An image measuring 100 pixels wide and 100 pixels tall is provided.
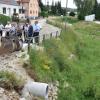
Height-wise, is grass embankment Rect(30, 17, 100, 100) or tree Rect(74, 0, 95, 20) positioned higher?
grass embankment Rect(30, 17, 100, 100)

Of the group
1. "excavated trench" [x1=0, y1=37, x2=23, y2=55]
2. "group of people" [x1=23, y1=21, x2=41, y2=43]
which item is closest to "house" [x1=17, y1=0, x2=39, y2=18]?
"group of people" [x1=23, y1=21, x2=41, y2=43]

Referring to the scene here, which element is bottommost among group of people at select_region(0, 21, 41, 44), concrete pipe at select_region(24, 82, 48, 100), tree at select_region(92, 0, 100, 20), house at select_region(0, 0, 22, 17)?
tree at select_region(92, 0, 100, 20)

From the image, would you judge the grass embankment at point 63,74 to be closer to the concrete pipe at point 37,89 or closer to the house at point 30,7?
the concrete pipe at point 37,89

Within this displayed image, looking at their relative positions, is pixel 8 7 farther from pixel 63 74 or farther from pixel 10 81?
pixel 10 81

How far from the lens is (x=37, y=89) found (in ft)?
49.2

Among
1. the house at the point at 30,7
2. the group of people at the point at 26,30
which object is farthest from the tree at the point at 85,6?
the group of people at the point at 26,30

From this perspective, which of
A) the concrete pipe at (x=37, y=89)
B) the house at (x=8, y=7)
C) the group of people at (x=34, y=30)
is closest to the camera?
the concrete pipe at (x=37, y=89)

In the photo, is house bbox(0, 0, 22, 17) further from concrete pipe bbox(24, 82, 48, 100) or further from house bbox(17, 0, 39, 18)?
concrete pipe bbox(24, 82, 48, 100)

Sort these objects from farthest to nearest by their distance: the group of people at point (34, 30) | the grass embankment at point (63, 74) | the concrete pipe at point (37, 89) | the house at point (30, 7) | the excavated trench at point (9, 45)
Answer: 1. the house at point (30, 7)
2. the group of people at point (34, 30)
3. the excavated trench at point (9, 45)
4. the grass embankment at point (63, 74)
5. the concrete pipe at point (37, 89)

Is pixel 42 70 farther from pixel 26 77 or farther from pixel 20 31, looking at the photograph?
pixel 20 31

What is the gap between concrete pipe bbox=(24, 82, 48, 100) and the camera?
14.8m

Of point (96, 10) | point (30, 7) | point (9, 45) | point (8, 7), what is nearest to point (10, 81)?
point (9, 45)

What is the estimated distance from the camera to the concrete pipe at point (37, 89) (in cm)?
1482

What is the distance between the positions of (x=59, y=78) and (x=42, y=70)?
1.92 metres
